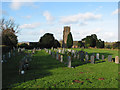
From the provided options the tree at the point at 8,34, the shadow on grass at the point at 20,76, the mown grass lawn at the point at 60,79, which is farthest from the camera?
the tree at the point at 8,34

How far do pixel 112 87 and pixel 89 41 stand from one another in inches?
2146

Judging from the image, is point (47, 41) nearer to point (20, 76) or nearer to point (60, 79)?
point (20, 76)

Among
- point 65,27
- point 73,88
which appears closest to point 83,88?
point 73,88

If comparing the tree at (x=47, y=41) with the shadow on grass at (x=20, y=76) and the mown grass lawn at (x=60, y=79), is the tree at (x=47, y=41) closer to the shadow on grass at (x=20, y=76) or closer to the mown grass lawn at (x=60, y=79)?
the shadow on grass at (x=20, y=76)

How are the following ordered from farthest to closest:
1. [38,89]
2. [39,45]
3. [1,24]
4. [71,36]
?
[71,36], [39,45], [1,24], [38,89]

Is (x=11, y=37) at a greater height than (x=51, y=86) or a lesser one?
greater

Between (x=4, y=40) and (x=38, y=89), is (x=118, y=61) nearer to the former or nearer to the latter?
(x=38, y=89)

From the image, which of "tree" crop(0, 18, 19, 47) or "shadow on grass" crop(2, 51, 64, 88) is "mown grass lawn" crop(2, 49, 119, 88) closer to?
"shadow on grass" crop(2, 51, 64, 88)

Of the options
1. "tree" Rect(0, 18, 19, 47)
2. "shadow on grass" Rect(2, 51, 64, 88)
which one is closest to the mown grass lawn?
"shadow on grass" Rect(2, 51, 64, 88)

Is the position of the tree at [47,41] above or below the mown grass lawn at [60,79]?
above

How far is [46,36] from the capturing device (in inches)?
2185

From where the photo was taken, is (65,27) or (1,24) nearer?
(1,24)

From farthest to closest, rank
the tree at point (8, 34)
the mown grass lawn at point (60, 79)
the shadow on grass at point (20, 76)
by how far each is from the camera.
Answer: the tree at point (8, 34) → the shadow on grass at point (20, 76) → the mown grass lawn at point (60, 79)

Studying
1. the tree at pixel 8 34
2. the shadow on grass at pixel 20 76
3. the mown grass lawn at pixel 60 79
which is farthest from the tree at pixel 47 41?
the mown grass lawn at pixel 60 79
